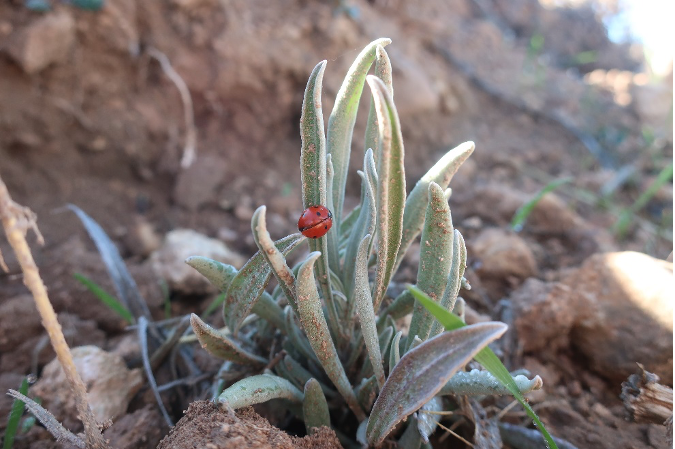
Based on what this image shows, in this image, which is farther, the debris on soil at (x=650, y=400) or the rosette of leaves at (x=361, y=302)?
the debris on soil at (x=650, y=400)

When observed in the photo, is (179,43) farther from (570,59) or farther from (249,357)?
(570,59)

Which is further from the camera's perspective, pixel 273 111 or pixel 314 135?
pixel 273 111

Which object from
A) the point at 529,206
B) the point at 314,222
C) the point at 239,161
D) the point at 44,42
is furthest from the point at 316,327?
the point at 44,42

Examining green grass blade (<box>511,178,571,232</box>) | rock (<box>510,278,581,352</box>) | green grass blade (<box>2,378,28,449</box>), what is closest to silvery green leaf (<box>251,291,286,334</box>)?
green grass blade (<box>2,378,28,449</box>)

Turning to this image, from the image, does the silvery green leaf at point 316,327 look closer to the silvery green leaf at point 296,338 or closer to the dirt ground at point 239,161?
the silvery green leaf at point 296,338

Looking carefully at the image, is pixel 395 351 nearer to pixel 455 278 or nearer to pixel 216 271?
pixel 455 278

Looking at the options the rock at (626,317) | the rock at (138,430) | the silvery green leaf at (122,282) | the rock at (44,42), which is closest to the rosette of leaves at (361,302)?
the rock at (138,430)

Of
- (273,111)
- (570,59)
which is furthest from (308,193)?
(570,59)
